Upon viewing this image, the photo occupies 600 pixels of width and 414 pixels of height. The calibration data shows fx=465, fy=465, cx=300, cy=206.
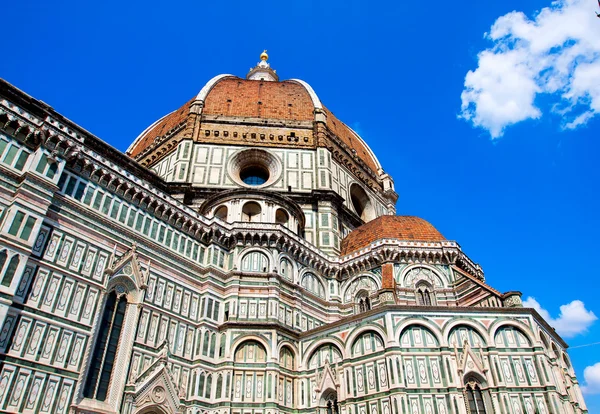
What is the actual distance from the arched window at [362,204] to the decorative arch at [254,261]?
1423 centimetres

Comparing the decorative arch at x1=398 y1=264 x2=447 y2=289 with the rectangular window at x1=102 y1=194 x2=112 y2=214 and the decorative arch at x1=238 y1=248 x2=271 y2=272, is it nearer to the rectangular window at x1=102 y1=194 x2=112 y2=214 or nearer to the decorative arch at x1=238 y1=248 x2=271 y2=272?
the decorative arch at x1=238 y1=248 x2=271 y2=272

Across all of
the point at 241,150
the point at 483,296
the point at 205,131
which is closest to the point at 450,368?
the point at 483,296

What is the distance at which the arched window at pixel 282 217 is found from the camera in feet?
94.4

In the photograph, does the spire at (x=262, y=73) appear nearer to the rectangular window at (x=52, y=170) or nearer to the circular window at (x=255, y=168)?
the circular window at (x=255, y=168)

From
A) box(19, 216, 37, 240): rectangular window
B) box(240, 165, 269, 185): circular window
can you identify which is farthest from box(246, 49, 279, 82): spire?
box(19, 216, 37, 240): rectangular window

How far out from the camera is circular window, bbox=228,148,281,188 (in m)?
33.4

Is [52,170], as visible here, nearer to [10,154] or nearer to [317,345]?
[10,154]

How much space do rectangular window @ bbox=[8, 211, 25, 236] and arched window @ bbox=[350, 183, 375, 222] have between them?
25.3 m

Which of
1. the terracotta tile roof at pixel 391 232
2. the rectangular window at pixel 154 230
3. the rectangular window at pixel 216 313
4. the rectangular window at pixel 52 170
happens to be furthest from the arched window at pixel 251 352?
the rectangular window at pixel 52 170

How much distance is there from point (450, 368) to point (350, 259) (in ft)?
33.8

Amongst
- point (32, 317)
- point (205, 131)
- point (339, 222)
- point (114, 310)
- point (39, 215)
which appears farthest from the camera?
point (205, 131)

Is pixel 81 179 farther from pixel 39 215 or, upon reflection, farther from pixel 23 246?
pixel 23 246

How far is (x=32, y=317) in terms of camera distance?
16297 mm

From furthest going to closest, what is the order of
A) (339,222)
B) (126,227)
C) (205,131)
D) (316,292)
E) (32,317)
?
(205,131) → (339,222) → (316,292) → (126,227) → (32,317)
